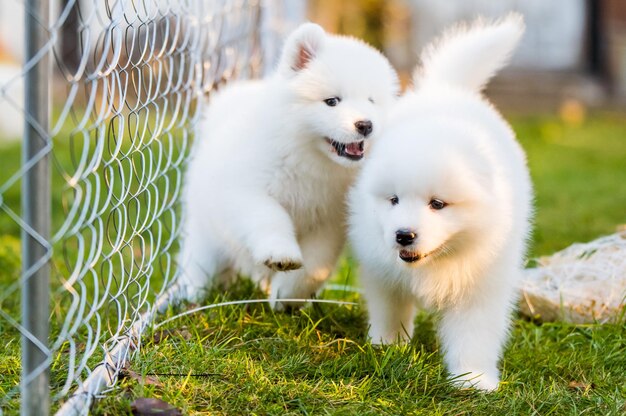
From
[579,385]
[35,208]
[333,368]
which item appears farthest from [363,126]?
[35,208]

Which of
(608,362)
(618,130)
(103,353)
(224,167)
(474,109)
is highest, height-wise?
(474,109)

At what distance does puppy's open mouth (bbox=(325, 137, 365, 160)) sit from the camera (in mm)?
3209

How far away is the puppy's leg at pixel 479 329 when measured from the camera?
116 inches

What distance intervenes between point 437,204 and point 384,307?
565 mm

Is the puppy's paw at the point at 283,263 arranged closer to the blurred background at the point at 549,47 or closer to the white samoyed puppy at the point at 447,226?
the white samoyed puppy at the point at 447,226

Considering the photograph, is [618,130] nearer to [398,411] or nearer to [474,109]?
[474,109]

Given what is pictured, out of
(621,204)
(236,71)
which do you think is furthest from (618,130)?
(236,71)

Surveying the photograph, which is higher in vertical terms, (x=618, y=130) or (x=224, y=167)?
(x=224, y=167)

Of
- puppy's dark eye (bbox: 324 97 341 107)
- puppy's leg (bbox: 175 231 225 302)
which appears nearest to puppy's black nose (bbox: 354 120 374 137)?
puppy's dark eye (bbox: 324 97 341 107)

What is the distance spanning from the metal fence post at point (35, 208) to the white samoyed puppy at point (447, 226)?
45.3 inches

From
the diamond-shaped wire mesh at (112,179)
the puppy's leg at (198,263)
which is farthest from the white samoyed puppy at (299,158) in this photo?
the diamond-shaped wire mesh at (112,179)

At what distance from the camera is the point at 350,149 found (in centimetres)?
322

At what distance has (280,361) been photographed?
2.84 meters

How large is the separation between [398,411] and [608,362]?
3.28 feet
